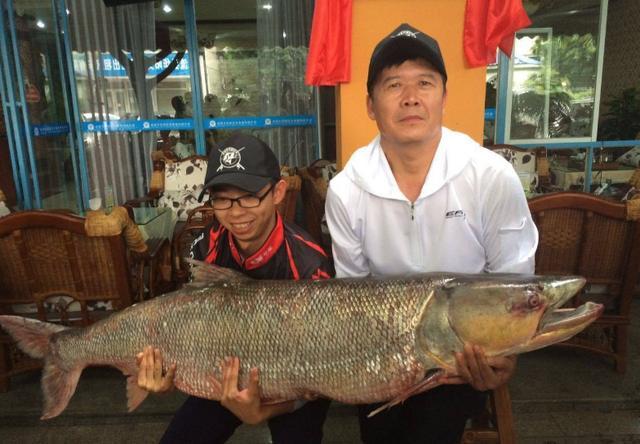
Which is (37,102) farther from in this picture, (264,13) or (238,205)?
(238,205)

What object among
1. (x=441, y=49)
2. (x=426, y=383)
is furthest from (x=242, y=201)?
(x=441, y=49)

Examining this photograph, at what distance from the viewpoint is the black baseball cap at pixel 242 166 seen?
2057 millimetres

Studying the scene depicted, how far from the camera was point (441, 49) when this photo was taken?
13.6ft

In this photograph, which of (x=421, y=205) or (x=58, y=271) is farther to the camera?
(x=58, y=271)

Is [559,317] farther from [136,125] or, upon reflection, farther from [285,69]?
[136,125]

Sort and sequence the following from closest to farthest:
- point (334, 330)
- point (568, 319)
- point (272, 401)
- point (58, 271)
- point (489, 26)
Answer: point (568, 319) < point (334, 330) < point (272, 401) < point (58, 271) < point (489, 26)

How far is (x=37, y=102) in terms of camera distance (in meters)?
6.15

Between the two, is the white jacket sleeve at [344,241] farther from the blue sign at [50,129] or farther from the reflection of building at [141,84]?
the blue sign at [50,129]

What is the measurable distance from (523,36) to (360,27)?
116 inches

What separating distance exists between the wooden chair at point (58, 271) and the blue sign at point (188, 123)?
349 cm

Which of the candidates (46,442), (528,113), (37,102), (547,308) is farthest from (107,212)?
(528,113)

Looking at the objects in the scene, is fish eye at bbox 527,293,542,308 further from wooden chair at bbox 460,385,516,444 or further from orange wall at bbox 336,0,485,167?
orange wall at bbox 336,0,485,167

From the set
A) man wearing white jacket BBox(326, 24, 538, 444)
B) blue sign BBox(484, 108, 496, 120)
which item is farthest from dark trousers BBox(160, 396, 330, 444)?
blue sign BBox(484, 108, 496, 120)

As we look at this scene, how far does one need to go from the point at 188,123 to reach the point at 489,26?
398cm
